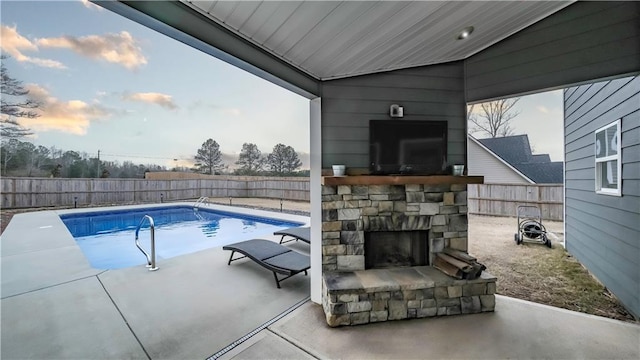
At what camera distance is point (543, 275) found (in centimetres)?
393

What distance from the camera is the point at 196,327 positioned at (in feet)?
8.36

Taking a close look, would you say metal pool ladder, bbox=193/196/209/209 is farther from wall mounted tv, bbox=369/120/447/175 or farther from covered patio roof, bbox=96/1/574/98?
wall mounted tv, bbox=369/120/447/175

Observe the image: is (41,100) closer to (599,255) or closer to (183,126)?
(183,126)

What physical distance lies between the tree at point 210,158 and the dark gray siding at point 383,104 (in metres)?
16.5

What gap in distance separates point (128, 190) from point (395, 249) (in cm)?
1337

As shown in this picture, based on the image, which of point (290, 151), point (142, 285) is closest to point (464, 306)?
point (142, 285)

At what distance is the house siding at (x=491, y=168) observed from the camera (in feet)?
37.3

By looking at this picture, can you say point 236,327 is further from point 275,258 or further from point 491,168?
point 491,168

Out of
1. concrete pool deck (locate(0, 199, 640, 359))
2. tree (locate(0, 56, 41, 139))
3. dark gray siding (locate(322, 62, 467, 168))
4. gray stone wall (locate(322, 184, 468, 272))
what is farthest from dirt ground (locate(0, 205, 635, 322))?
tree (locate(0, 56, 41, 139))

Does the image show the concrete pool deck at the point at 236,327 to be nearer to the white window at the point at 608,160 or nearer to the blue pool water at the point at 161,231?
the white window at the point at 608,160

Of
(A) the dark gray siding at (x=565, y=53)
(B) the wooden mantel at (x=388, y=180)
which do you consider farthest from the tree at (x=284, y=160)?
(A) the dark gray siding at (x=565, y=53)

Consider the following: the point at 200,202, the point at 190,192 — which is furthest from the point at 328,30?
the point at 190,192

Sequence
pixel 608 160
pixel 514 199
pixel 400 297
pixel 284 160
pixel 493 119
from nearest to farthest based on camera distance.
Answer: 1. pixel 400 297
2. pixel 608 160
3. pixel 514 199
4. pixel 493 119
5. pixel 284 160

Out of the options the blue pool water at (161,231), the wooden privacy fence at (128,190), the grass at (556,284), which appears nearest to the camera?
the grass at (556,284)
